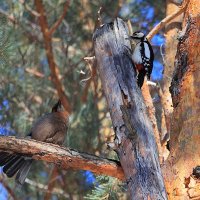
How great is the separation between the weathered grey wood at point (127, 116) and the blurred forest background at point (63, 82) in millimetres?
2052

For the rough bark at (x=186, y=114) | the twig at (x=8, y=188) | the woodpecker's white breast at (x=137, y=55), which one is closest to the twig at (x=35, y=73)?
the twig at (x=8, y=188)

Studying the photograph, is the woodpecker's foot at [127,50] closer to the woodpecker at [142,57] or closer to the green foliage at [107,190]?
the woodpecker at [142,57]

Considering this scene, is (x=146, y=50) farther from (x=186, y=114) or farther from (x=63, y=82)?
(x=63, y=82)

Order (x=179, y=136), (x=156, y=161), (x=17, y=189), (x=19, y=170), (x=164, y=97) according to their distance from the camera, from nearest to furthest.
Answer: (x=156, y=161), (x=179, y=136), (x=19, y=170), (x=164, y=97), (x=17, y=189)

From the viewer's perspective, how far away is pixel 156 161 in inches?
109

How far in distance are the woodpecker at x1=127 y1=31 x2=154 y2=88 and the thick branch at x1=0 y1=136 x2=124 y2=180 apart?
0.75 meters

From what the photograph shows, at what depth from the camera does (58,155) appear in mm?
2854

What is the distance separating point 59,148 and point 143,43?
64.6 inches

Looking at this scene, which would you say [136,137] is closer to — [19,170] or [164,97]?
[19,170]

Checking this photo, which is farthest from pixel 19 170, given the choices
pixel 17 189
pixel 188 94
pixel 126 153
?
pixel 17 189

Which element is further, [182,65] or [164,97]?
[164,97]

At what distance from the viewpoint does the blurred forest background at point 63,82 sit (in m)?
5.70

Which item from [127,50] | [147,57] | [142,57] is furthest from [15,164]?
[147,57]

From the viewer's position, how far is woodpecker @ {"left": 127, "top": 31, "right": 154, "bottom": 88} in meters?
3.63
